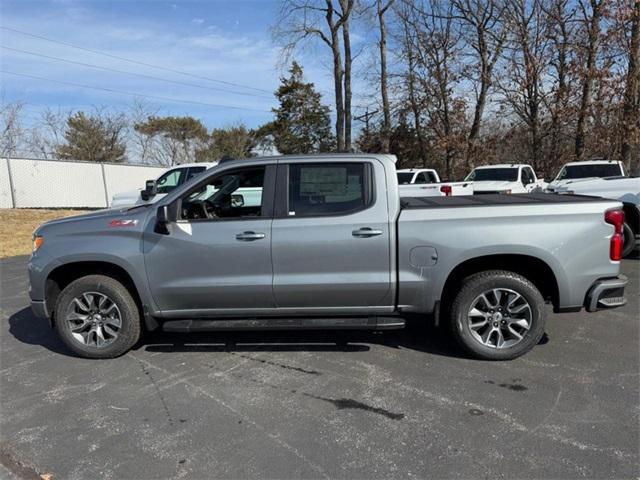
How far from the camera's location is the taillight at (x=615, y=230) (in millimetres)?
3895

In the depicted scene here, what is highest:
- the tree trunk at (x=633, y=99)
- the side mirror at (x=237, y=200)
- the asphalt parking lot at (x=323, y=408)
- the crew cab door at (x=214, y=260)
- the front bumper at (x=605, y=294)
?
the tree trunk at (x=633, y=99)

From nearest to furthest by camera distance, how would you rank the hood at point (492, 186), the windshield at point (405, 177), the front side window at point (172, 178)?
the front side window at point (172, 178), the hood at point (492, 186), the windshield at point (405, 177)

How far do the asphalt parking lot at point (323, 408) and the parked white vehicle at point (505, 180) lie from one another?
856cm

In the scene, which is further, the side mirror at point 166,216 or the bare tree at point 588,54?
the bare tree at point 588,54

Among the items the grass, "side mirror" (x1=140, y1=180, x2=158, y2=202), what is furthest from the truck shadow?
the grass

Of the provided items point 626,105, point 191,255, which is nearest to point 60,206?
point 191,255

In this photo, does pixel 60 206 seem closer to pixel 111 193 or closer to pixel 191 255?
pixel 111 193

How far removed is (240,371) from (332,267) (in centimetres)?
122

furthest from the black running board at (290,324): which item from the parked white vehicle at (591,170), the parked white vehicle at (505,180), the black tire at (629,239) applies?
the parked white vehicle at (591,170)

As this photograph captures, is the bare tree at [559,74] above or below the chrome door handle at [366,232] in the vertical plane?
above

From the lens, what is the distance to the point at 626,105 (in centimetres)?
1855

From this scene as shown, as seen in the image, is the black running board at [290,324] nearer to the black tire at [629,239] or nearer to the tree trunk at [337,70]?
the black tire at [629,239]

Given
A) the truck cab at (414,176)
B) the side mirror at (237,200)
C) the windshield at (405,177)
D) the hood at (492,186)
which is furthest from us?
the windshield at (405,177)

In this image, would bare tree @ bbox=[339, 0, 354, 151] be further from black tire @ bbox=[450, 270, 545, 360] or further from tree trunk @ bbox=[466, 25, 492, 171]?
black tire @ bbox=[450, 270, 545, 360]
